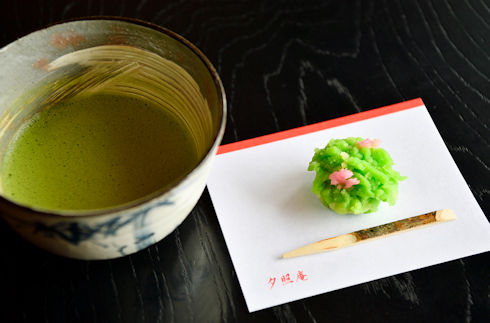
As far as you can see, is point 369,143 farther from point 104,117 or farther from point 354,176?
point 104,117

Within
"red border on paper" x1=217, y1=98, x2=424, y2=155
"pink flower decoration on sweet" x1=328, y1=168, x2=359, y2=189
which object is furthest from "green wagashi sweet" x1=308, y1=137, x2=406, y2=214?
"red border on paper" x1=217, y1=98, x2=424, y2=155

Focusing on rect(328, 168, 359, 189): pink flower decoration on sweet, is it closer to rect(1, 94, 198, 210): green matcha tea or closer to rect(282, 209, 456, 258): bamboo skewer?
rect(282, 209, 456, 258): bamboo skewer

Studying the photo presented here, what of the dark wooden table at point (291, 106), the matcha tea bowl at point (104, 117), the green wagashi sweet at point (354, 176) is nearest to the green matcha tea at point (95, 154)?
the matcha tea bowl at point (104, 117)

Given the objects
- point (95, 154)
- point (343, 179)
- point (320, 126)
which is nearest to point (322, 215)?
point (343, 179)

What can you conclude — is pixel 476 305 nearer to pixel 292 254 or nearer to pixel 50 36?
pixel 292 254

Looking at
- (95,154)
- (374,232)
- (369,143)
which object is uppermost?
(95,154)

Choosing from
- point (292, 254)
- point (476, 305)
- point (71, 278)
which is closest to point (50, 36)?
point (71, 278)

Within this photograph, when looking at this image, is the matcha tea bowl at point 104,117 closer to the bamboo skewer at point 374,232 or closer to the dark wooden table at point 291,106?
the dark wooden table at point 291,106
